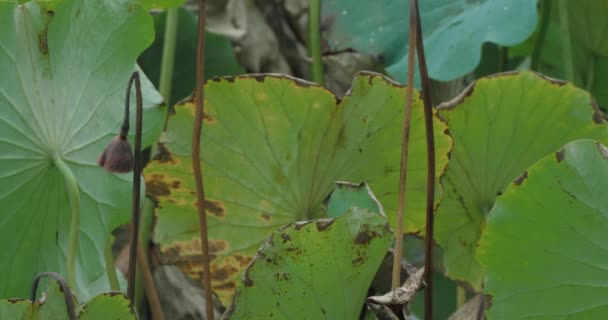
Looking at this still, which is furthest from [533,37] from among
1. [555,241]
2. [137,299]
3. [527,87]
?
[555,241]

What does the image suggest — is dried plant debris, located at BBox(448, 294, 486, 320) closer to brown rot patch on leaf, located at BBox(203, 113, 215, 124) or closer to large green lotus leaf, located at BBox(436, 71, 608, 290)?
large green lotus leaf, located at BBox(436, 71, 608, 290)

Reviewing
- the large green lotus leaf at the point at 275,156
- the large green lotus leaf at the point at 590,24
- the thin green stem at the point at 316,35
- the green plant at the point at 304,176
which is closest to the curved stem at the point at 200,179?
the green plant at the point at 304,176

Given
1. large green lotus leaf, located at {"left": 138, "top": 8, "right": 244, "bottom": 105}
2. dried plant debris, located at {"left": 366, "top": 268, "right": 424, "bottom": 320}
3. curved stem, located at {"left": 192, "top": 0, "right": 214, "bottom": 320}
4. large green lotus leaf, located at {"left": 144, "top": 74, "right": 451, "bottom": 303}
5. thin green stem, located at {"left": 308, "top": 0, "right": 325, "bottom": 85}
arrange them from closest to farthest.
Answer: dried plant debris, located at {"left": 366, "top": 268, "right": 424, "bottom": 320} < curved stem, located at {"left": 192, "top": 0, "right": 214, "bottom": 320} < large green lotus leaf, located at {"left": 144, "top": 74, "right": 451, "bottom": 303} < thin green stem, located at {"left": 308, "top": 0, "right": 325, "bottom": 85} < large green lotus leaf, located at {"left": 138, "top": 8, "right": 244, "bottom": 105}

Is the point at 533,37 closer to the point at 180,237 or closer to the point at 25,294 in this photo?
the point at 180,237

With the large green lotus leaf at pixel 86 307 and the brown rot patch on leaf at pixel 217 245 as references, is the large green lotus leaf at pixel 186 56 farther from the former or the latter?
the large green lotus leaf at pixel 86 307

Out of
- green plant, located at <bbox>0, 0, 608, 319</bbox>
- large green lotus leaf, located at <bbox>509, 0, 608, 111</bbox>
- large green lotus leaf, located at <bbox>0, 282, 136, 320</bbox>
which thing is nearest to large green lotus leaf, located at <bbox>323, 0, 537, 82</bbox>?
green plant, located at <bbox>0, 0, 608, 319</bbox>
